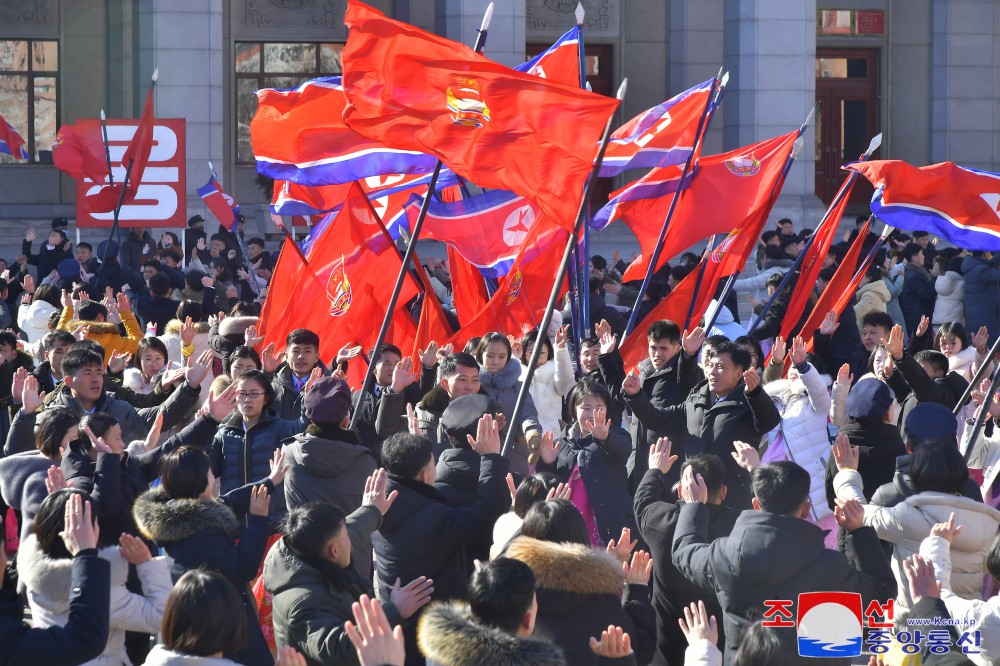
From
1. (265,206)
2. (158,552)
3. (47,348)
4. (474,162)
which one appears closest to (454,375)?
(474,162)

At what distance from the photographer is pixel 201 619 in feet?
12.3

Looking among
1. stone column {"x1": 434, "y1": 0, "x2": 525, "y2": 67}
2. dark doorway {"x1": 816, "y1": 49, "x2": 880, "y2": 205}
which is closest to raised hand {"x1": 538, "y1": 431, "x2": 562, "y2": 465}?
stone column {"x1": 434, "y1": 0, "x2": 525, "y2": 67}

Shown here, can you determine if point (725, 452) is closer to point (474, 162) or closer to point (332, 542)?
point (474, 162)

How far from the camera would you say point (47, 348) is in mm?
8484

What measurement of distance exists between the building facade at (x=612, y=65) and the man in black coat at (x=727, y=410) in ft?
49.3

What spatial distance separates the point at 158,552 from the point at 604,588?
276cm

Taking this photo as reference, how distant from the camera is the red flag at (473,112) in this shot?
7289 millimetres

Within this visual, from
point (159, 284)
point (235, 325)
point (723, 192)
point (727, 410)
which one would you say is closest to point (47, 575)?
point (727, 410)

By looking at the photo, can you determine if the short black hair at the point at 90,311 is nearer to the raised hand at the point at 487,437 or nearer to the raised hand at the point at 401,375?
the raised hand at the point at 401,375

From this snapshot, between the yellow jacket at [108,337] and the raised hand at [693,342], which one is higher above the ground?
the raised hand at [693,342]

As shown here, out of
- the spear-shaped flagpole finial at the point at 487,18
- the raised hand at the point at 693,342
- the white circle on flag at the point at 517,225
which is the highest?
the spear-shaped flagpole finial at the point at 487,18

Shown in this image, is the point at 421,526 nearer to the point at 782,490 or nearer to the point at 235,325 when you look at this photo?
the point at 782,490

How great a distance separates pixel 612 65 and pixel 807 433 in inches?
678

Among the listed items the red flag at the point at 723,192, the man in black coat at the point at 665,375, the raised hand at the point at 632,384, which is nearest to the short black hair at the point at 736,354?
the raised hand at the point at 632,384
